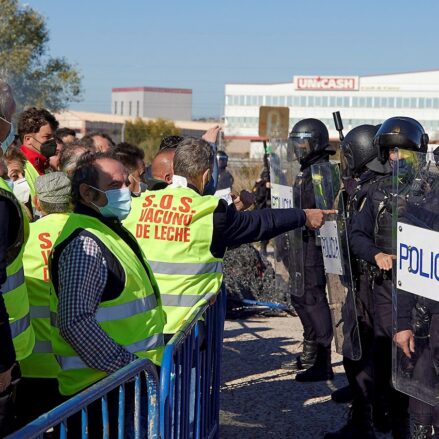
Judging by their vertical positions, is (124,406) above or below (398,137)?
below

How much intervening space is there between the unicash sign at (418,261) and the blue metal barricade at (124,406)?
3.75ft

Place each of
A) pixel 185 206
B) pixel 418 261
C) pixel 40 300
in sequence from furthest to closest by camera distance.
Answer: pixel 185 206
pixel 40 300
pixel 418 261

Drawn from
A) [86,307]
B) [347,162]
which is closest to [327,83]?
[347,162]

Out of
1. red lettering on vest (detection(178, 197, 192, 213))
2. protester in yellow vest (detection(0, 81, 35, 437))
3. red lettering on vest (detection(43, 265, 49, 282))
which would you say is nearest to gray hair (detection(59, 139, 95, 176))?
red lettering on vest (detection(178, 197, 192, 213))

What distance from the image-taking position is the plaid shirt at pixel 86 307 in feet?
12.5

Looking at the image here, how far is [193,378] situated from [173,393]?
69 cm

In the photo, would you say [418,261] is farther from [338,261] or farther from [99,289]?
[338,261]

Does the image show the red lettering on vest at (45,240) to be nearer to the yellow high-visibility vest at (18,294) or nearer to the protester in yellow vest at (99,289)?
the protester in yellow vest at (99,289)

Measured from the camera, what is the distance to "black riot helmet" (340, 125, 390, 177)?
6.21 metres

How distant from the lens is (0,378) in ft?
11.5

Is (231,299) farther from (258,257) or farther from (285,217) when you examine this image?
(285,217)

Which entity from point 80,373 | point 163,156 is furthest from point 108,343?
point 163,156

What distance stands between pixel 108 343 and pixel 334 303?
103 inches

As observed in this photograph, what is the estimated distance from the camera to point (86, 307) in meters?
3.82
